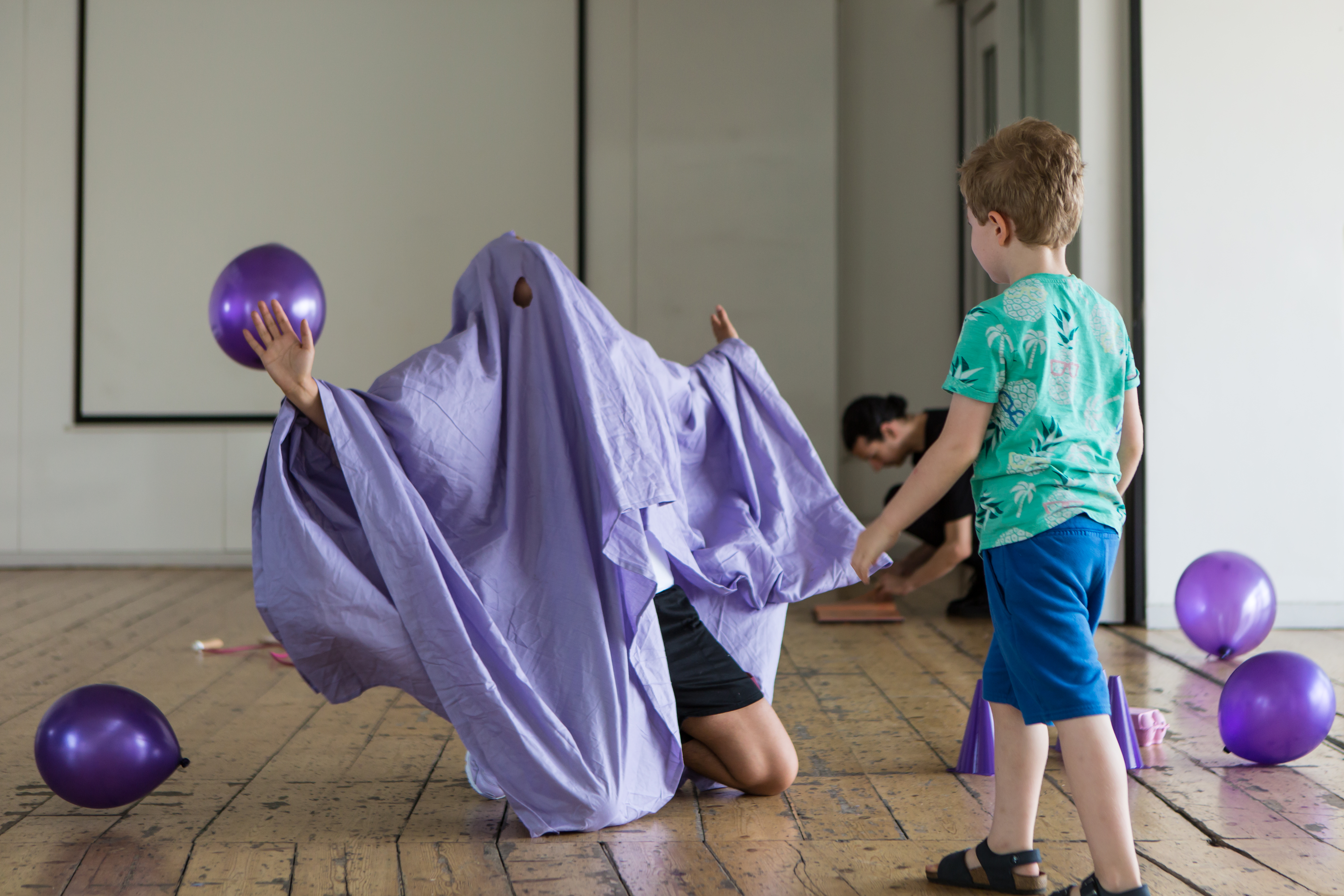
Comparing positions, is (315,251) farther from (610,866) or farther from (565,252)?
(610,866)

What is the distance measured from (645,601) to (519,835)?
44cm

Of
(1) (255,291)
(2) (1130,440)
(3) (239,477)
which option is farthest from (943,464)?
(3) (239,477)

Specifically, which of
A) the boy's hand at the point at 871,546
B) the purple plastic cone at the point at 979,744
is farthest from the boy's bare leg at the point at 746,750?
the boy's hand at the point at 871,546

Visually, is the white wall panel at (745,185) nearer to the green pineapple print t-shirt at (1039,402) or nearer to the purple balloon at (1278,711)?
the purple balloon at (1278,711)

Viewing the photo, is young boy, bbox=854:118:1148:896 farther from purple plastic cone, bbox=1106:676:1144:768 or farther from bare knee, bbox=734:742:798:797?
purple plastic cone, bbox=1106:676:1144:768

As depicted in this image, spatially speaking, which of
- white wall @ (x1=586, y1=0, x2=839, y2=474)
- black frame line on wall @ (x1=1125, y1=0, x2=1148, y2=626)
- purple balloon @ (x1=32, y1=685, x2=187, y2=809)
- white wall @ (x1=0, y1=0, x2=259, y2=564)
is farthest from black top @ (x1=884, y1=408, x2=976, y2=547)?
white wall @ (x1=0, y1=0, x2=259, y2=564)

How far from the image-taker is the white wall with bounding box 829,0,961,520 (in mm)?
5547

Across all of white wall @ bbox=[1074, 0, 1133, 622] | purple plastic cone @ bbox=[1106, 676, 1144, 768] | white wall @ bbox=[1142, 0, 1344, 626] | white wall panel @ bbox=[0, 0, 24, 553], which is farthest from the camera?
white wall panel @ bbox=[0, 0, 24, 553]

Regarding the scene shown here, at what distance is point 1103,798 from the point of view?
4.41 ft

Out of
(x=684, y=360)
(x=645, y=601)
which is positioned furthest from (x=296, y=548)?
(x=684, y=360)

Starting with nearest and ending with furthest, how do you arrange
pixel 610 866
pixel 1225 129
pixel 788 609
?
1. pixel 610 866
2. pixel 1225 129
3. pixel 788 609

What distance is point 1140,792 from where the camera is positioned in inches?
77.4

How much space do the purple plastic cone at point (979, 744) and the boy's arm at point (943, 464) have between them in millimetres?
779

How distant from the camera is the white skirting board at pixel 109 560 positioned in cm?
504
